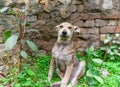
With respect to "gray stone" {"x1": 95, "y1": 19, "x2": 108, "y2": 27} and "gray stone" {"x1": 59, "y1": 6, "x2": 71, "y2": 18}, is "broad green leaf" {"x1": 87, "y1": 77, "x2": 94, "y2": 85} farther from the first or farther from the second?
"gray stone" {"x1": 95, "y1": 19, "x2": 108, "y2": 27}

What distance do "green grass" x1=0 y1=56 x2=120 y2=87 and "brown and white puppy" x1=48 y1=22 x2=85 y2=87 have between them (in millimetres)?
134

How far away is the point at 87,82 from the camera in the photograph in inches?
223

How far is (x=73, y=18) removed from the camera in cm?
667

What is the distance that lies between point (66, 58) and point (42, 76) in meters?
0.54

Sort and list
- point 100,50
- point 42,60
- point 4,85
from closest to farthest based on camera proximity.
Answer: point 4,85 < point 42,60 < point 100,50

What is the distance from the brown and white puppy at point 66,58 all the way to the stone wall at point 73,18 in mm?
733

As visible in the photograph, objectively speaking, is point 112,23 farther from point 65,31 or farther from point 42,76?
point 42,76

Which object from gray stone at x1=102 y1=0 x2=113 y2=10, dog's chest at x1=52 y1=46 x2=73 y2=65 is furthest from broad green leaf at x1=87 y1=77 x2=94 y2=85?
gray stone at x1=102 y1=0 x2=113 y2=10

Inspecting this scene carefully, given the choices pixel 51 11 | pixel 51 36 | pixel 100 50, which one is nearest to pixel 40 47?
pixel 51 36

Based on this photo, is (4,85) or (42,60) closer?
(4,85)

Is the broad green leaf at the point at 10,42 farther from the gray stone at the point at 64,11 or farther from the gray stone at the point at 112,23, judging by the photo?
the gray stone at the point at 112,23

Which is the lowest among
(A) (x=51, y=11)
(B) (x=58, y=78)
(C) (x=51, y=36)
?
(B) (x=58, y=78)

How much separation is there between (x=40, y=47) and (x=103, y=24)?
4.10 feet

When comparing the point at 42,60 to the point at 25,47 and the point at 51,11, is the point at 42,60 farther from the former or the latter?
the point at 51,11
